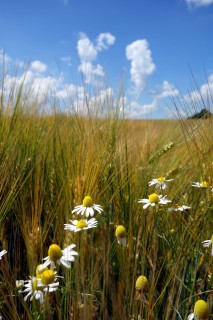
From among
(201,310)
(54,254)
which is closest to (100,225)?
(54,254)

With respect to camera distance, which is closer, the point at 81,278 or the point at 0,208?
the point at 81,278

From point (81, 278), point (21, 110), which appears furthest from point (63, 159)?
point (81, 278)

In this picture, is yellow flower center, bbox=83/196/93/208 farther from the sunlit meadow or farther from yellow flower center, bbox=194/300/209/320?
yellow flower center, bbox=194/300/209/320

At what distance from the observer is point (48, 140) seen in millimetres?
1305

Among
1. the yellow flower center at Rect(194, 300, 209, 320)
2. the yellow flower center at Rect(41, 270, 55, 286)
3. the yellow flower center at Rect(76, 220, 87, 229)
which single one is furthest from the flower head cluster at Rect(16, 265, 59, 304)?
the yellow flower center at Rect(194, 300, 209, 320)

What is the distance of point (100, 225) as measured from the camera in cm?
91

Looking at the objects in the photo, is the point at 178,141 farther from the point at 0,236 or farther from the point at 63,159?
the point at 0,236

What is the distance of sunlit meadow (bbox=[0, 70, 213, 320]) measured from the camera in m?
0.73

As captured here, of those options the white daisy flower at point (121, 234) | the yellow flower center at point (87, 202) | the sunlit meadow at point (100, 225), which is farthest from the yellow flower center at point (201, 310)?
the yellow flower center at point (87, 202)

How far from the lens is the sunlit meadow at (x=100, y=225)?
0.73 m

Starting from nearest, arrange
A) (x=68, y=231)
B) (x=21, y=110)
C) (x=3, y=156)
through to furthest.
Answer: (x=68, y=231) → (x=3, y=156) → (x=21, y=110)

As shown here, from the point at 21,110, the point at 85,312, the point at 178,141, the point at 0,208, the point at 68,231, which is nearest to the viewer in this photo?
the point at 85,312

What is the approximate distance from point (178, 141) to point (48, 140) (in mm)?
755

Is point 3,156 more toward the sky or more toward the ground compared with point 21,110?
more toward the ground
